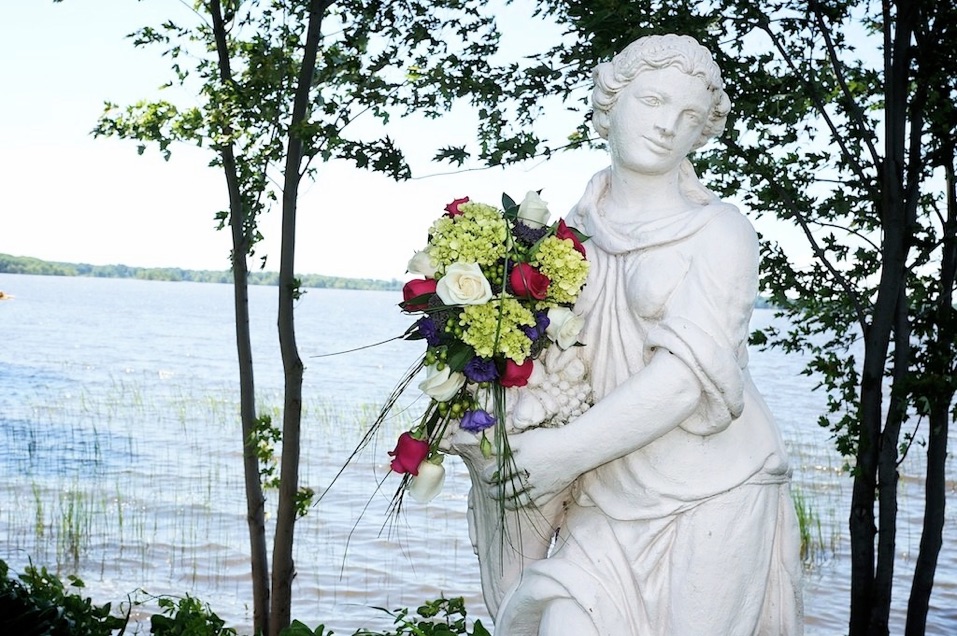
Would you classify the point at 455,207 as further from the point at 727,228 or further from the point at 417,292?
the point at 727,228

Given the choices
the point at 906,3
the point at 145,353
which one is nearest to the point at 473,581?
the point at 906,3

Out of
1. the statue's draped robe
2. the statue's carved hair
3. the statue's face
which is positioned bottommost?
the statue's draped robe

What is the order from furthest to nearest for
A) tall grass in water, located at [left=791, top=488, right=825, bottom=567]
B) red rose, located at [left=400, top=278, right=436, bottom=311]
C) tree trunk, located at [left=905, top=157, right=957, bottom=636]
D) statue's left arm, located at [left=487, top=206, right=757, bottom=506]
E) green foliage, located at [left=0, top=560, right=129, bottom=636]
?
1. tall grass in water, located at [left=791, top=488, right=825, bottom=567]
2. tree trunk, located at [left=905, top=157, right=957, bottom=636]
3. green foliage, located at [left=0, top=560, right=129, bottom=636]
4. red rose, located at [left=400, top=278, right=436, bottom=311]
5. statue's left arm, located at [left=487, top=206, right=757, bottom=506]

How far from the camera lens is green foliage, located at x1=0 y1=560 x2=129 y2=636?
10.8 ft

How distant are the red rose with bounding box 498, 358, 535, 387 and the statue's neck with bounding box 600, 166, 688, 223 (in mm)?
387

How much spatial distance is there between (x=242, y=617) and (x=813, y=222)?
4.12 m

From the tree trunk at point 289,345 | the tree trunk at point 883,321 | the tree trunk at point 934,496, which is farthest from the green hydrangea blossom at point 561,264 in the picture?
the tree trunk at point 934,496

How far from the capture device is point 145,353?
2823 cm

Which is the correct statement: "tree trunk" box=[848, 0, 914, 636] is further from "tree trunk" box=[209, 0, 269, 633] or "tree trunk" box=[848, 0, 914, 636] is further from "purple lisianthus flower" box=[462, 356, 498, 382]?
"purple lisianthus flower" box=[462, 356, 498, 382]

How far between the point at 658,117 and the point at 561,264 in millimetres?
347

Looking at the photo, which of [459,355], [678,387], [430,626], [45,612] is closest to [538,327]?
[459,355]

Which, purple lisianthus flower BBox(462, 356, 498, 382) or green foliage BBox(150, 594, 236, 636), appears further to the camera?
green foliage BBox(150, 594, 236, 636)

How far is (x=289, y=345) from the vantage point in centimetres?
506

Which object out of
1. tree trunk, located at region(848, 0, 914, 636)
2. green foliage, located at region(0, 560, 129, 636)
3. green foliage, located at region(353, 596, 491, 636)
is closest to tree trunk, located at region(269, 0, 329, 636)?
green foliage, located at region(353, 596, 491, 636)
